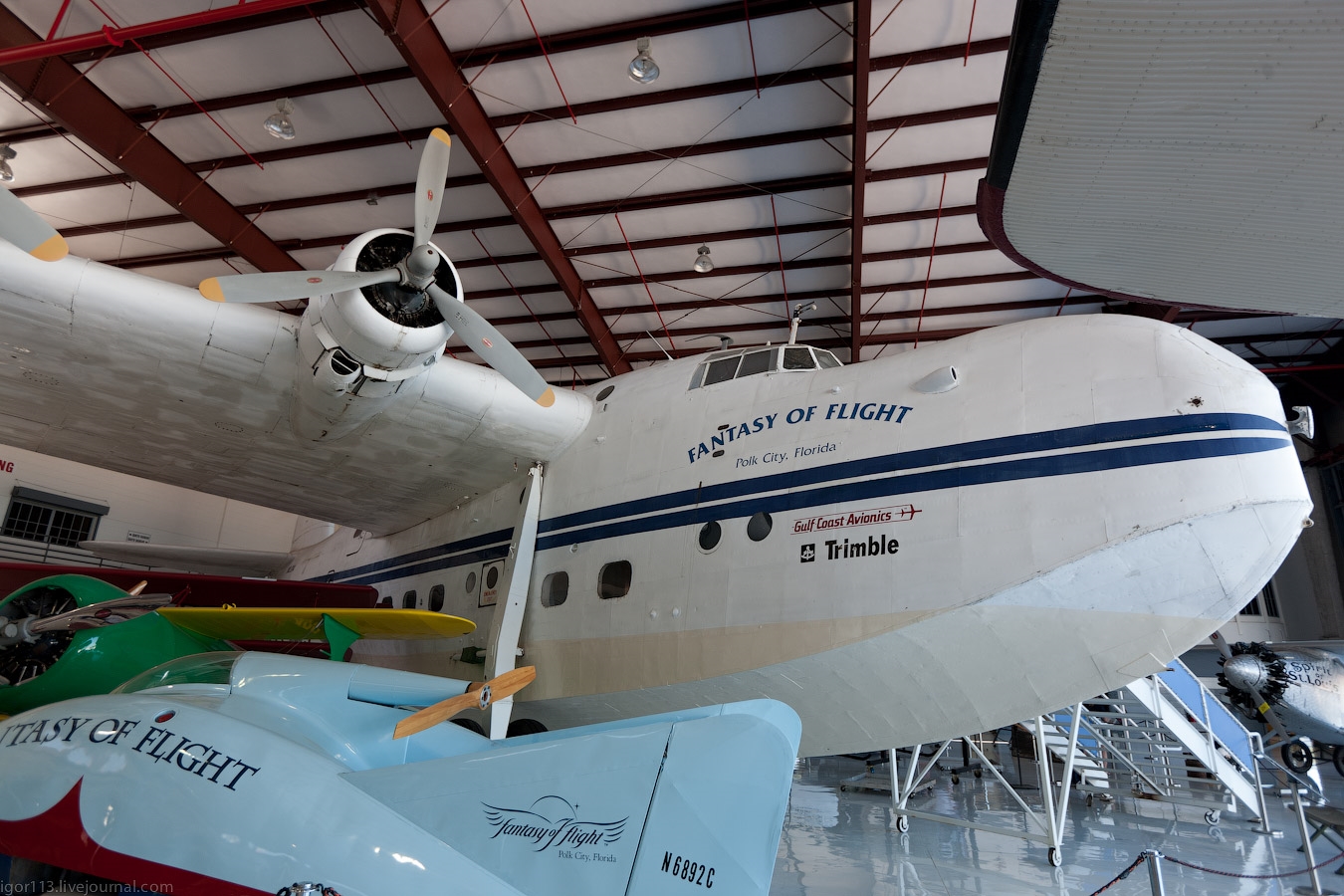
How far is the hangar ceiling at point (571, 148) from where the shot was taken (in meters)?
11.9

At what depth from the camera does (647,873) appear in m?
3.41

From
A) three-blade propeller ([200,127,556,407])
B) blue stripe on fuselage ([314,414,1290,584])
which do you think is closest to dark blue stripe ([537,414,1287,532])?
blue stripe on fuselage ([314,414,1290,584])

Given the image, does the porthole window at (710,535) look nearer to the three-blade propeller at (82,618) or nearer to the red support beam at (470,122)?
the three-blade propeller at (82,618)

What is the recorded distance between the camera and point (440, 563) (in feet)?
A: 32.0

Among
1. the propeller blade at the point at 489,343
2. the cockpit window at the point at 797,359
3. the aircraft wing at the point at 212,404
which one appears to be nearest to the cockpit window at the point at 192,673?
the aircraft wing at the point at 212,404

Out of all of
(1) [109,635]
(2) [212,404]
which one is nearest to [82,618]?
(1) [109,635]

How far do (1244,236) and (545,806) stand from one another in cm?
464

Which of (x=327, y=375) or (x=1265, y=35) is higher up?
(x=1265, y=35)

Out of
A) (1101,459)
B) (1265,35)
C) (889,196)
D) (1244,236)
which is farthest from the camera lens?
(889,196)

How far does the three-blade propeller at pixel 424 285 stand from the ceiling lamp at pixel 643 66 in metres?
5.64

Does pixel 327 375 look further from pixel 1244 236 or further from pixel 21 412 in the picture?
pixel 1244 236

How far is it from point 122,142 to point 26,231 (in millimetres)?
10357

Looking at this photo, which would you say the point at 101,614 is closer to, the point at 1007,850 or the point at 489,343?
the point at 489,343

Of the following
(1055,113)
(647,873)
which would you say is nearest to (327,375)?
(647,873)
